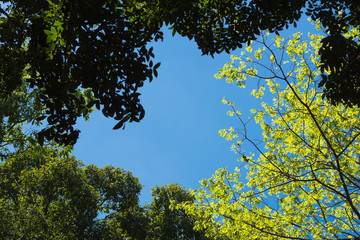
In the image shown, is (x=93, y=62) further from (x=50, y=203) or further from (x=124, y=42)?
(x=50, y=203)

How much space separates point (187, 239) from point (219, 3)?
19348mm

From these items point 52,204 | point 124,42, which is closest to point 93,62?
point 124,42

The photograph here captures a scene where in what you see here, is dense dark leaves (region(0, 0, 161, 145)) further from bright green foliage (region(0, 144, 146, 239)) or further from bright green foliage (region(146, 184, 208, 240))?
bright green foliage (region(146, 184, 208, 240))

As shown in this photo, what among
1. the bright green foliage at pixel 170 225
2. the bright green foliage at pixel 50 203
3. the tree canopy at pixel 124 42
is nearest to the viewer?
the tree canopy at pixel 124 42

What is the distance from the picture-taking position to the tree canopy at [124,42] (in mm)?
5489

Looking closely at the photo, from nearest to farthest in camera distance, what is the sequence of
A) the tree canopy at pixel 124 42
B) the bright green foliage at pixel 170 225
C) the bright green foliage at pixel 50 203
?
the tree canopy at pixel 124 42 → the bright green foliage at pixel 50 203 → the bright green foliage at pixel 170 225

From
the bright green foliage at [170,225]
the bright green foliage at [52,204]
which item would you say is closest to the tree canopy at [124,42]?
the bright green foliage at [52,204]

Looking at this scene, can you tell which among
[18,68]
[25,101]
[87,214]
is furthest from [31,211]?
[18,68]

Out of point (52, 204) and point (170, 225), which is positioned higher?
point (170, 225)

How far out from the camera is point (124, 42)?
625 cm

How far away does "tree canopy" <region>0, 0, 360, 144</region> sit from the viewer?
5.49 meters

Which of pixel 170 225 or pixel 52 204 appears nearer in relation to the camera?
pixel 52 204

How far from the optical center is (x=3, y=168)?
821 inches

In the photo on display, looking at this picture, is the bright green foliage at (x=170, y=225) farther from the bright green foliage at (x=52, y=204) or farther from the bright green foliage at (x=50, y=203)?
the bright green foliage at (x=50, y=203)
